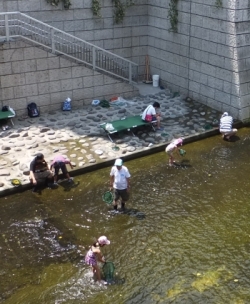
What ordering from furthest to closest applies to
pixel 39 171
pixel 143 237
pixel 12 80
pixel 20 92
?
1. pixel 20 92
2. pixel 12 80
3. pixel 39 171
4. pixel 143 237

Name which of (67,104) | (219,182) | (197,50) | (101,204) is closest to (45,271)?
(101,204)

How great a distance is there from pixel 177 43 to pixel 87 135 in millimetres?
5876

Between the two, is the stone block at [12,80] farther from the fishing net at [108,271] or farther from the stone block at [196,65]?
the fishing net at [108,271]

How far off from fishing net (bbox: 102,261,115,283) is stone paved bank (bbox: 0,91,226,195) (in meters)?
4.33

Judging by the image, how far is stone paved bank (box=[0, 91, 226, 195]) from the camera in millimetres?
13469

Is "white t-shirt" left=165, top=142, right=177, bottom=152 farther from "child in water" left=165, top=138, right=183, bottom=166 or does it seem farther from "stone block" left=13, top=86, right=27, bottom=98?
"stone block" left=13, top=86, right=27, bottom=98

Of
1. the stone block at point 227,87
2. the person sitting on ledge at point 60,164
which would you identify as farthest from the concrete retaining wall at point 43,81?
the person sitting on ledge at point 60,164

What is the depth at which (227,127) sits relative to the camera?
15250 millimetres

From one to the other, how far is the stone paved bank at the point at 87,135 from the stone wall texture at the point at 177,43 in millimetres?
911

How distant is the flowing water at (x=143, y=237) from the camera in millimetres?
8648

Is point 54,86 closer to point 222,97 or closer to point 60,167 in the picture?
point 60,167

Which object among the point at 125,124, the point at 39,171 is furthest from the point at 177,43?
the point at 39,171

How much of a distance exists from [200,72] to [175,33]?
1991mm

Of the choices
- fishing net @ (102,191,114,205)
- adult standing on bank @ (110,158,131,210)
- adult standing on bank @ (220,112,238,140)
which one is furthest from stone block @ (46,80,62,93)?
adult standing on bank @ (110,158,131,210)
